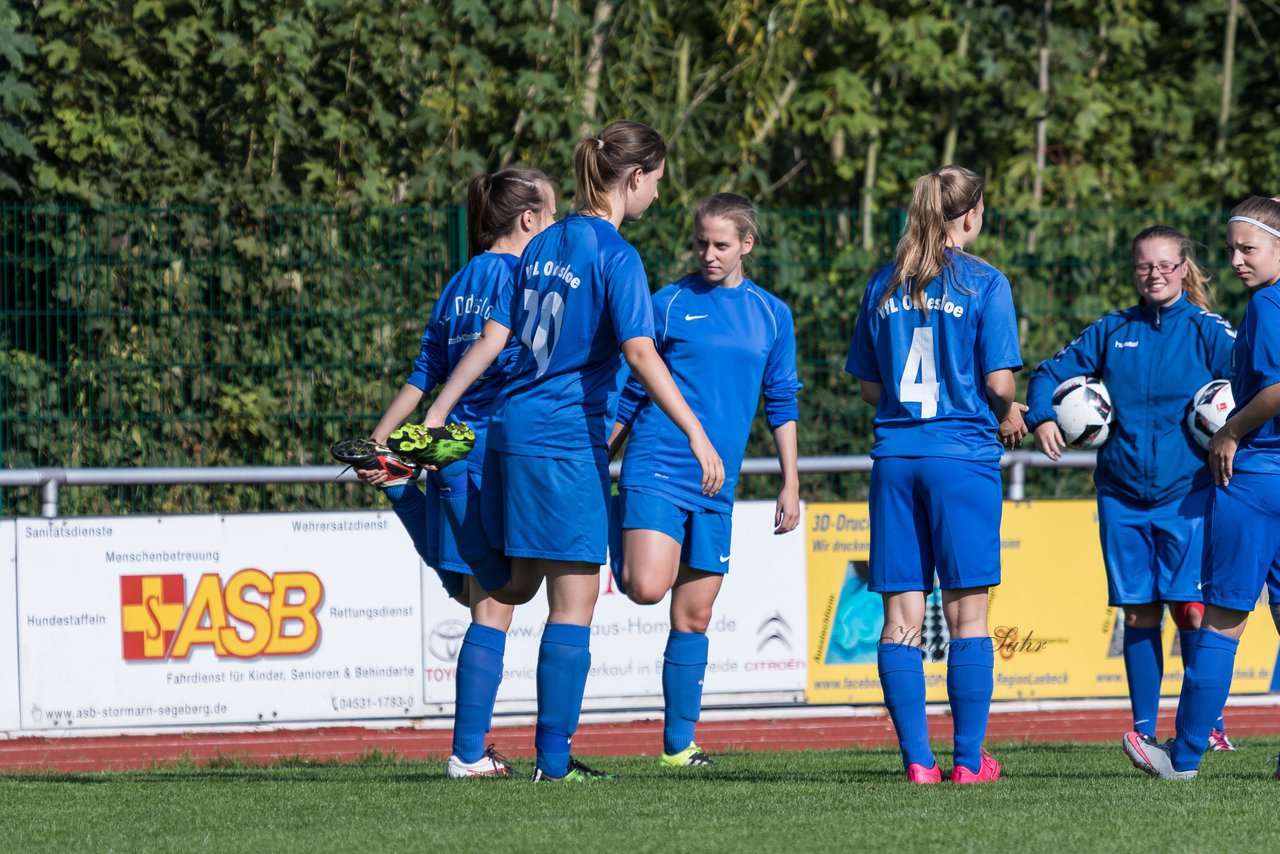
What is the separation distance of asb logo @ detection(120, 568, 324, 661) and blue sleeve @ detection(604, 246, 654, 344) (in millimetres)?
4185

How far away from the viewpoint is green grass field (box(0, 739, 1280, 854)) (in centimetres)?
449

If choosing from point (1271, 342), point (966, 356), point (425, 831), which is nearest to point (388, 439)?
point (425, 831)

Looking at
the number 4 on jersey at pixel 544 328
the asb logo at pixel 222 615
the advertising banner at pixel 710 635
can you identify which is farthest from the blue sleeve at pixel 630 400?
the asb logo at pixel 222 615

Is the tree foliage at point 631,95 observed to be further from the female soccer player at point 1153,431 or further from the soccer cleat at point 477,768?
the female soccer player at point 1153,431

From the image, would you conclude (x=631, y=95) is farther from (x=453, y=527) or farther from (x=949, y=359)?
(x=949, y=359)

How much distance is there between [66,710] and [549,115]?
5544 mm

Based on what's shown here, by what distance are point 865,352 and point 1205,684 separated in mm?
1544

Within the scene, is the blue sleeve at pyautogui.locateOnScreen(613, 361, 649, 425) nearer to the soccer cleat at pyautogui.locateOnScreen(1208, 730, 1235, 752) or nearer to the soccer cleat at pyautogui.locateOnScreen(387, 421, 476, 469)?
the soccer cleat at pyautogui.locateOnScreen(387, 421, 476, 469)

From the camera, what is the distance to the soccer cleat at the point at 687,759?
6723 millimetres

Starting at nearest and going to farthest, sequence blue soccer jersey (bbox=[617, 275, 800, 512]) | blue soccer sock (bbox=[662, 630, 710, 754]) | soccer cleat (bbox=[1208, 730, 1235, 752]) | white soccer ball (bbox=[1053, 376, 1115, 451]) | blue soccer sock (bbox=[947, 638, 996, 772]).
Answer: blue soccer sock (bbox=[947, 638, 996, 772]) → blue soccer jersey (bbox=[617, 275, 800, 512]) → white soccer ball (bbox=[1053, 376, 1115, 451]) → blue soccer sock (bbox=[662, 630, 710, 754]) → soccer cleat (bbox=[1208, 730, 1235, 752])

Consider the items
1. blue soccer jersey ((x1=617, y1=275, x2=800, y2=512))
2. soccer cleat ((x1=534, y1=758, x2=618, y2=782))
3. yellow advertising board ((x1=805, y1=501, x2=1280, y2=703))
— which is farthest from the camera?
yellow advertising board ((x1=805, y1=501, x2=1280, y2=703))

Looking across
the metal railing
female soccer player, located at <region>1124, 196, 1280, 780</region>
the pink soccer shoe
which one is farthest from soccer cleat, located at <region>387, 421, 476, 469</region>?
the metal railing

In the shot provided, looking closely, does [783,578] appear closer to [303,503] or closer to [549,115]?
[303,503]

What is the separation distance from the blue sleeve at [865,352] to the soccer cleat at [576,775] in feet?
5.19
